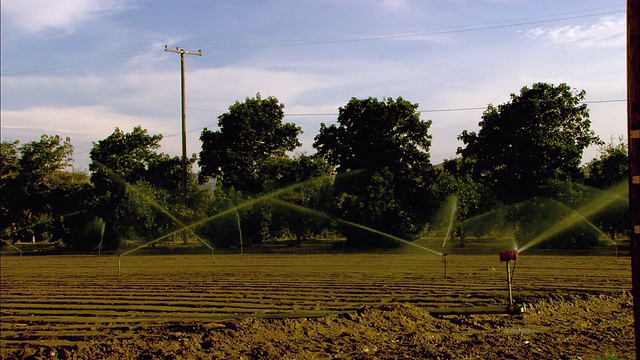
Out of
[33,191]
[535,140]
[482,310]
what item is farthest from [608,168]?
[33,191]

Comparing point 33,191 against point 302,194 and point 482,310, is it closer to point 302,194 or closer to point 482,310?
point 302,194

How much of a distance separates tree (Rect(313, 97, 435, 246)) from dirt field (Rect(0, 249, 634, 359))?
12.9 metres

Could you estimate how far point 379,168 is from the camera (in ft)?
112

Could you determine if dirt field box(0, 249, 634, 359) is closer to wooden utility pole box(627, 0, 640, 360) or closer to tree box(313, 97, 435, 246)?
wooden utility pole box(627, 0, 640, 360)

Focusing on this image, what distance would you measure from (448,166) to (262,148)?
1541 cm

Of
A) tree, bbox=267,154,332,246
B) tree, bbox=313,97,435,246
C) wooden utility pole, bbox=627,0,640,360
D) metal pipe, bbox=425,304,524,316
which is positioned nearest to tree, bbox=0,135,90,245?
tree, bbox=267,154,332,246

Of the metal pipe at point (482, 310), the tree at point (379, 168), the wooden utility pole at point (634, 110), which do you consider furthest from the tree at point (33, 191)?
the wooden utility pole at point (634, 110)

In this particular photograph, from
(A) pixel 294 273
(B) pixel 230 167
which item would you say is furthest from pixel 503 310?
(B) pixel 230 167

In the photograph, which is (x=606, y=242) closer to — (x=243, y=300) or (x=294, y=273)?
(x=294, y=273)

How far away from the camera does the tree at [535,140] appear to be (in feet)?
101

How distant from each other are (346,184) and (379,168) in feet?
7.20

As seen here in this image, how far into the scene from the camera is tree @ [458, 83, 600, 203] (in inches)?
1211

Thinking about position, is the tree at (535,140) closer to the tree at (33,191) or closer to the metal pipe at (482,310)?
the metal pipe at (482,310)

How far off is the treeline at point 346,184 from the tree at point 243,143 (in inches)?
3.9
